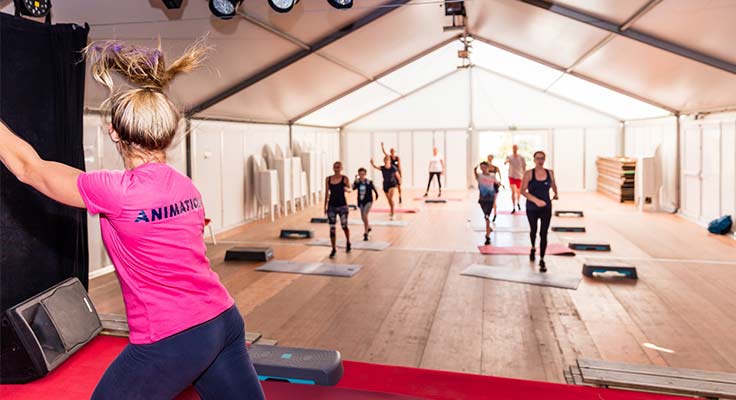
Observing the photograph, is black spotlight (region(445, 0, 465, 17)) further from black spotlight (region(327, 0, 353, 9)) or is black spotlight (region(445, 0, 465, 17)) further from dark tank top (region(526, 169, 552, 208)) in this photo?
dark tank top (region(526, 169, 552, 208))

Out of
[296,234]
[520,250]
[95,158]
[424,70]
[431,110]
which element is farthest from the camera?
[431,110]

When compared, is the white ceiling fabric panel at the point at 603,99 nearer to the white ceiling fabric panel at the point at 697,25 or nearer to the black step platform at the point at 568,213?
the black step platform at the point at 568,213

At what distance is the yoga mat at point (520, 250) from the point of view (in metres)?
9.23

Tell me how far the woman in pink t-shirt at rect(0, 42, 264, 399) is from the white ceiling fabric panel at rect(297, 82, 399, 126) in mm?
14306

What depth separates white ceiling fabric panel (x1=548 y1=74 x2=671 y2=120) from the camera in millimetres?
14594

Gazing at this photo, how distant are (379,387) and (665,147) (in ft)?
42.7

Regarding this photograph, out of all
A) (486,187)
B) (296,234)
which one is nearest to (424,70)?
(296,234)

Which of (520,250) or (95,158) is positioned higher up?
(95,158)

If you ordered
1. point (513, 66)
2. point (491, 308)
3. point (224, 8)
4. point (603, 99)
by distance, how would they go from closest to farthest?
point (491, 308) → point (224, 8) → point (603, 99) → point (513, 66)

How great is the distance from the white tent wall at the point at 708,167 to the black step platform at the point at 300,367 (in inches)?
374

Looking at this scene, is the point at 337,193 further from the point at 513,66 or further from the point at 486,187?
the point at 513,66

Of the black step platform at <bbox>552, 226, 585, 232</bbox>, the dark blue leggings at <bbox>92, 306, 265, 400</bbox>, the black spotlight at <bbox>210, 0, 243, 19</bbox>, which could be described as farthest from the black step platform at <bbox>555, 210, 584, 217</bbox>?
the dark blue leggings at <bbox>92, 306, 265, 400</bbox>

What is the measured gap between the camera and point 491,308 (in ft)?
20.4

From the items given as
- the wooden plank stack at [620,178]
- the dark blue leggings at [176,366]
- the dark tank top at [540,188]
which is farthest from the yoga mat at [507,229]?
the dark blue leggings at [176,366]
